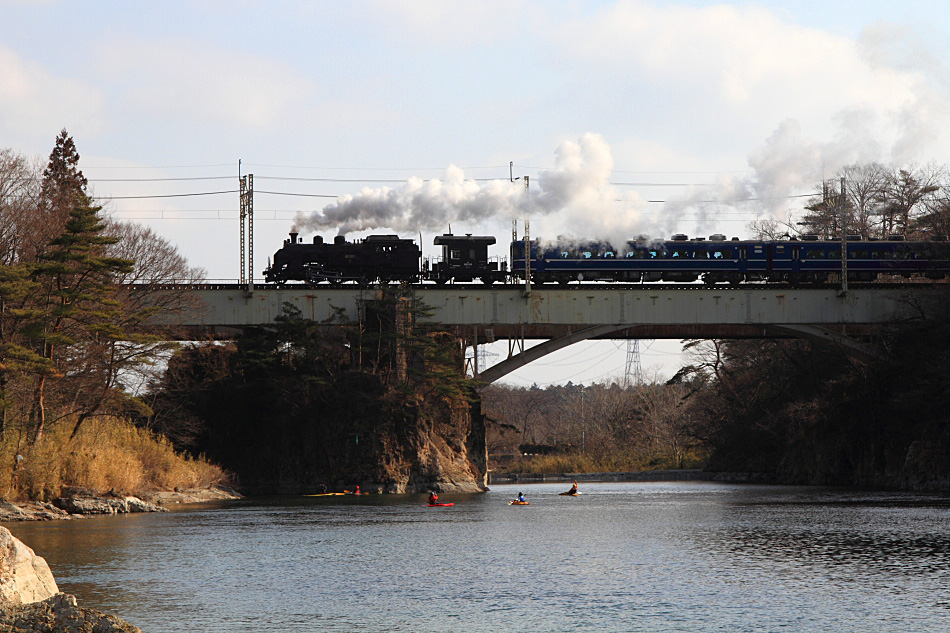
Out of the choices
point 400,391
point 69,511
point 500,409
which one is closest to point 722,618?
point 69,511

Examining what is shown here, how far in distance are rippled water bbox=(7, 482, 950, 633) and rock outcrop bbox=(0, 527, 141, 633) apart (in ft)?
7.76

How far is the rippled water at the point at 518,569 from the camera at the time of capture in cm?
1666

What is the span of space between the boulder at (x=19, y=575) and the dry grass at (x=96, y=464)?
24.5 m

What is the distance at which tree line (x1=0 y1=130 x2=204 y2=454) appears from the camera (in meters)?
37.4

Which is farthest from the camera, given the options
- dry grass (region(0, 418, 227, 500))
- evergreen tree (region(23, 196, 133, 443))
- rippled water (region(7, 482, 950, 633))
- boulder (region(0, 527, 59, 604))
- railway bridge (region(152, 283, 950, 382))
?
railway bridge (region(152, 283, 950, 382))

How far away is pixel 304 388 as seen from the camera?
2208 inches

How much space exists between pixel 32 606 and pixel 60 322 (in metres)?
29.0

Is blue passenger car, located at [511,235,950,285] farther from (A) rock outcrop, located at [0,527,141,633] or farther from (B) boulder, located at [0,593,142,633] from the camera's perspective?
(B) boulder, located at [0,593,142,633]

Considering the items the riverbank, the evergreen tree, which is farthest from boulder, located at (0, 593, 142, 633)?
the evergreen tree

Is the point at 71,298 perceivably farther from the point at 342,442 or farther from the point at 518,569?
the point at 518,569

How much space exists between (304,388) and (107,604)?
38.5m

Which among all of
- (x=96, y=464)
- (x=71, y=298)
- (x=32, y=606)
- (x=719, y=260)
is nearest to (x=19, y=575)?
(x=32, y=606)

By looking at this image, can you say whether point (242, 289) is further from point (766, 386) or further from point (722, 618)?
point (722, 618)

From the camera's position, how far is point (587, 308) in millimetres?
57406
